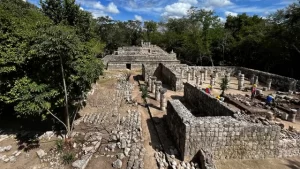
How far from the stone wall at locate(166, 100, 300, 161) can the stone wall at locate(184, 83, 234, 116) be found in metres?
1.23

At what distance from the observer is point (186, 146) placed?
6.86m

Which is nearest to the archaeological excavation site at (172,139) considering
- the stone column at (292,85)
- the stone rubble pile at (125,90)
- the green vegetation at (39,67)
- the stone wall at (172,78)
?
the green vegetation at (39,67)

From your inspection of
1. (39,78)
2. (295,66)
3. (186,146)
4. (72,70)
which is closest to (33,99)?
(39,78)

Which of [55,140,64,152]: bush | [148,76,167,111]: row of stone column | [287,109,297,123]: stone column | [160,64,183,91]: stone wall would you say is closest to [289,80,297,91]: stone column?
[287,109,297,123]: stone column

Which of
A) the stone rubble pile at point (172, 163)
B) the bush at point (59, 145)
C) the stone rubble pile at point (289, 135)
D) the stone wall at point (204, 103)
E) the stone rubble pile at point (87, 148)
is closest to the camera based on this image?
the stone rubble pile at point (172, 163)

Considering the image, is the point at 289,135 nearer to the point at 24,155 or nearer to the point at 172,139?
the point at 172,139

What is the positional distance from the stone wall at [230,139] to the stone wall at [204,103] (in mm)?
1233

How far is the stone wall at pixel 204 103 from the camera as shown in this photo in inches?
351

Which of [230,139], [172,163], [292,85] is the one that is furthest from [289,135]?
[292,85]

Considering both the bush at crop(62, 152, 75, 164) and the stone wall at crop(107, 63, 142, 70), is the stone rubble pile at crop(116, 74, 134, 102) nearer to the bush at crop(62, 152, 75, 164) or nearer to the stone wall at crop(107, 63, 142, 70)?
the bush at crop(62, 152, 75, 164)

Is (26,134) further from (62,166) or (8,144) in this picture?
(62,166)

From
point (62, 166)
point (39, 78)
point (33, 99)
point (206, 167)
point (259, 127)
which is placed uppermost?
point (39, 78)

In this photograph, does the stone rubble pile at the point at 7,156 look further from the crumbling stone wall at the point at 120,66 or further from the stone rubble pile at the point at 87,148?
the crumbling stone wall at the point at 120,66

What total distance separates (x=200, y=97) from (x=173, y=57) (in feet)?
61.8
